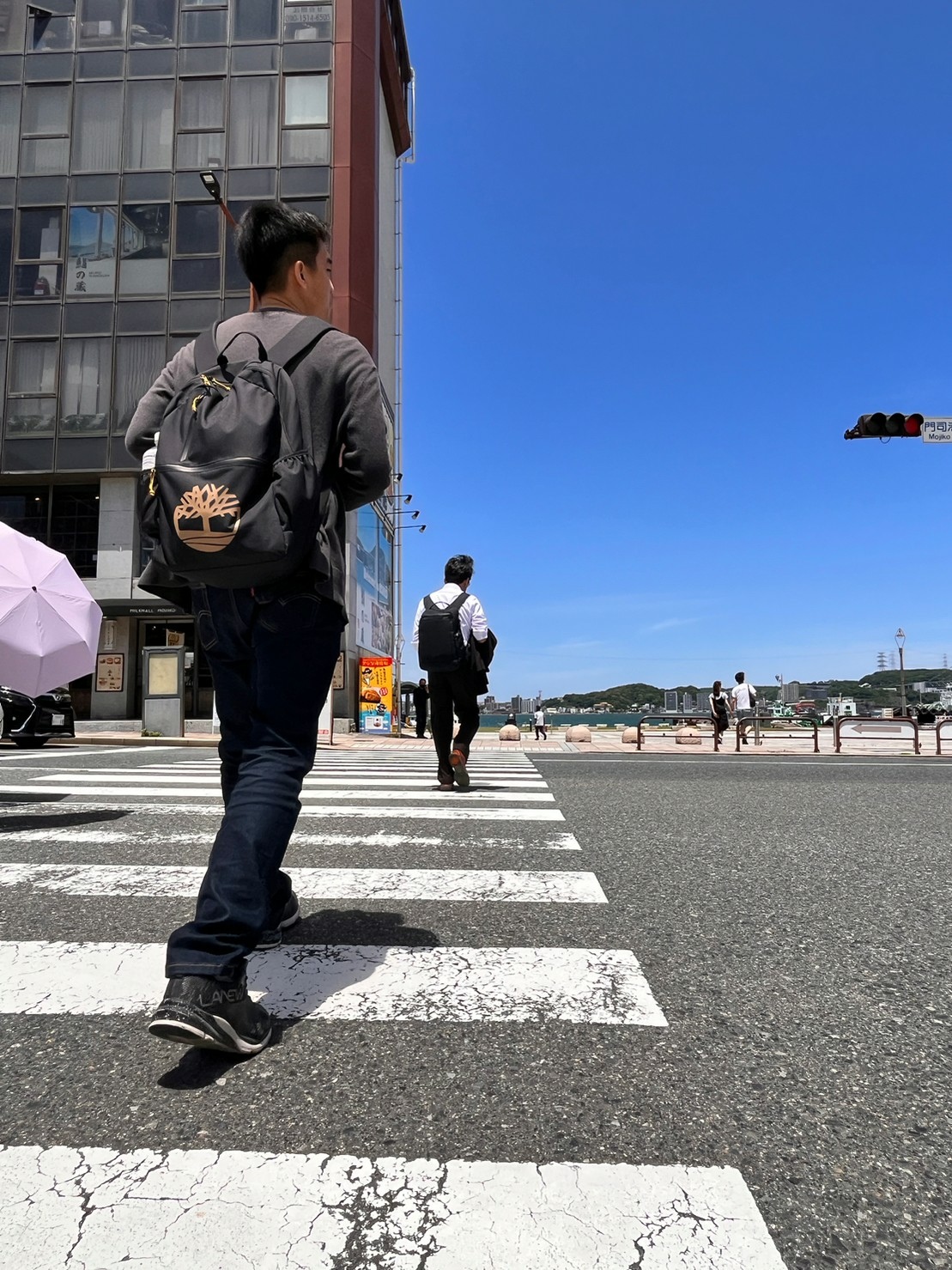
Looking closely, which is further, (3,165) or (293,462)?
(3,165)

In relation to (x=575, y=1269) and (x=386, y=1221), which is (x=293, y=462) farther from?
(x=575, y=1269)

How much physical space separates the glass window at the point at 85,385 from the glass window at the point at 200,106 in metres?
7.94

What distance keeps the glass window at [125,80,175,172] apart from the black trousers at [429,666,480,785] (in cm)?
2669

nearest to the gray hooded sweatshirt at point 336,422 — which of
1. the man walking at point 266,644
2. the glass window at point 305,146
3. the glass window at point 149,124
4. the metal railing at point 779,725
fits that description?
the man walking at point 266,644

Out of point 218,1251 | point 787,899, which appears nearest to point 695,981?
point 787,899

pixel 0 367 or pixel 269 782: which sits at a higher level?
pixel 0 367

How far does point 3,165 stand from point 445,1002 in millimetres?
32635

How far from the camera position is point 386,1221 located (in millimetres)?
1157

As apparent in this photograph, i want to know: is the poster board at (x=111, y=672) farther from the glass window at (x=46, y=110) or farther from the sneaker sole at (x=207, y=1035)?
the sneaker sole at (x=207, y=1035)

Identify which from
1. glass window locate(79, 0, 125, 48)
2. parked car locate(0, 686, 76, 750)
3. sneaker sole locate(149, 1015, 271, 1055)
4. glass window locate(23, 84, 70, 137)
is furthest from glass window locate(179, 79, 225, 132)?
sneaker sole locate(149, 1015, 271, 1055)

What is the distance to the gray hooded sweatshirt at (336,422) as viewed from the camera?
200cm

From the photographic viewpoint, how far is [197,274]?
25.3 meters

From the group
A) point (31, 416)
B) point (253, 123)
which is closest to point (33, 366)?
point (31, 416)

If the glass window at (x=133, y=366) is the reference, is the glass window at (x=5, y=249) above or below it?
above
